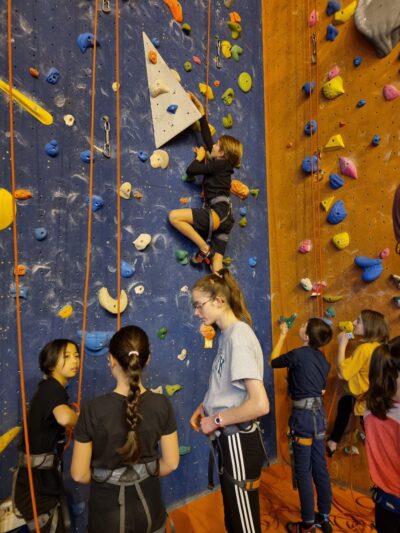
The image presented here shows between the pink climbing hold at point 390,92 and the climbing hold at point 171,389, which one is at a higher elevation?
the pink climbing hold at point 390,92

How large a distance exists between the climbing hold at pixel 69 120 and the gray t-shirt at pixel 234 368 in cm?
136

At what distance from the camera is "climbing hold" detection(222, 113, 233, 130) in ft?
9.51

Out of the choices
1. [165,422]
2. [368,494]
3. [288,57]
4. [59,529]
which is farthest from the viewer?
[288,57]

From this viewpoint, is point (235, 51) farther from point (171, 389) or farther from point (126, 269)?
point (171, 389)

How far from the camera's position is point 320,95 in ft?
9.75

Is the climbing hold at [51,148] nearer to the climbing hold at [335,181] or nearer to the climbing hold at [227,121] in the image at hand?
the climbing hold at [227,121]

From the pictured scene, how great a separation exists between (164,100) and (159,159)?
37cm

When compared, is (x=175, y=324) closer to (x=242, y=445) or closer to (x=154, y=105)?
(x=242, y=445)

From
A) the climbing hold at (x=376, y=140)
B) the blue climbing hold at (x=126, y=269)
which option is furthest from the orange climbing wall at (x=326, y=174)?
the blue climbing hold at (x=126, y=269)

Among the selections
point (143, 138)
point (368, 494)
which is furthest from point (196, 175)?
point (368, 494)

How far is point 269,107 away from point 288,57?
0.40 metres

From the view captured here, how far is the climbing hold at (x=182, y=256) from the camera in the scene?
250 cm

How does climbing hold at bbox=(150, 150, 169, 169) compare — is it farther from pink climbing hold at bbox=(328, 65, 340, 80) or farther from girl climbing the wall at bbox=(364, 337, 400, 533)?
girl climbing the wall at bbox=(364, 337, 400, 533)

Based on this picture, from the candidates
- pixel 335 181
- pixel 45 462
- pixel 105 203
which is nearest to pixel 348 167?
pixel 335 181
